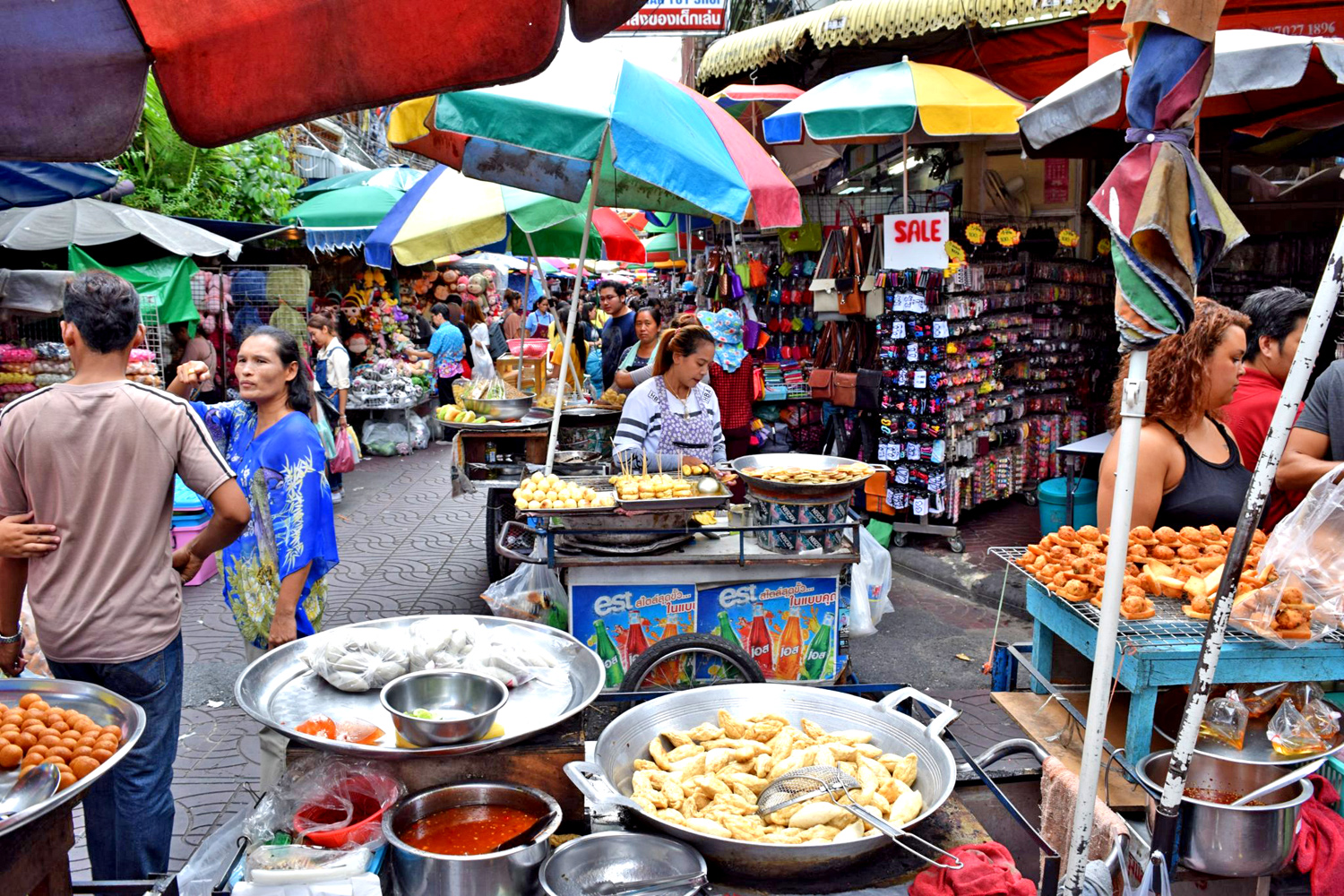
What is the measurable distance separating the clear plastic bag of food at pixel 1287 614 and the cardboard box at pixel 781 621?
92.7 inches

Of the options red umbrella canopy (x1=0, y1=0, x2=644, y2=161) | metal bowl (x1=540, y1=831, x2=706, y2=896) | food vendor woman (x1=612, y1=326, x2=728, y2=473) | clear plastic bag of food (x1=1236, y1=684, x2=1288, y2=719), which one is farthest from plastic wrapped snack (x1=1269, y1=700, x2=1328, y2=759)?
food vendor woman (x1=612, y1=326, x2=728, y2=473)

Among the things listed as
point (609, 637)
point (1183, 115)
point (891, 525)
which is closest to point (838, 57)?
point (891, 525)

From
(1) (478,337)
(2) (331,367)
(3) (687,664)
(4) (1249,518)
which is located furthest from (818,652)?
(1) (478,337)

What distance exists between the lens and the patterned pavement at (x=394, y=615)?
4.75 m

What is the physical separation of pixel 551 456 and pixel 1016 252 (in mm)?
5679

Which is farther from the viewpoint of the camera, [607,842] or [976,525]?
[976,525]

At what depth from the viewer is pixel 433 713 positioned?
245 centimetres

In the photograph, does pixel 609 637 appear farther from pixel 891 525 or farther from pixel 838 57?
pixel 838 57

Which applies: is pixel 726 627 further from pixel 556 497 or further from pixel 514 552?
pixel 514 552

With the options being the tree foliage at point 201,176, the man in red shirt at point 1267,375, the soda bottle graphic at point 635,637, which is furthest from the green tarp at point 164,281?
the man in red shirt at point 1267,375

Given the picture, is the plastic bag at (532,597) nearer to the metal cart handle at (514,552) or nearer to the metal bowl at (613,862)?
the metal cart handle at (514,552)

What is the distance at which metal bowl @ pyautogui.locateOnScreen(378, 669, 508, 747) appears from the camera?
7.58ft

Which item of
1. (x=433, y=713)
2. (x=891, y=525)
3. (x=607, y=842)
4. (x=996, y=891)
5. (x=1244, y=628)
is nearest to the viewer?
(x=996, y=891)

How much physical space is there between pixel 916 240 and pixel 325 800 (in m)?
7.07
